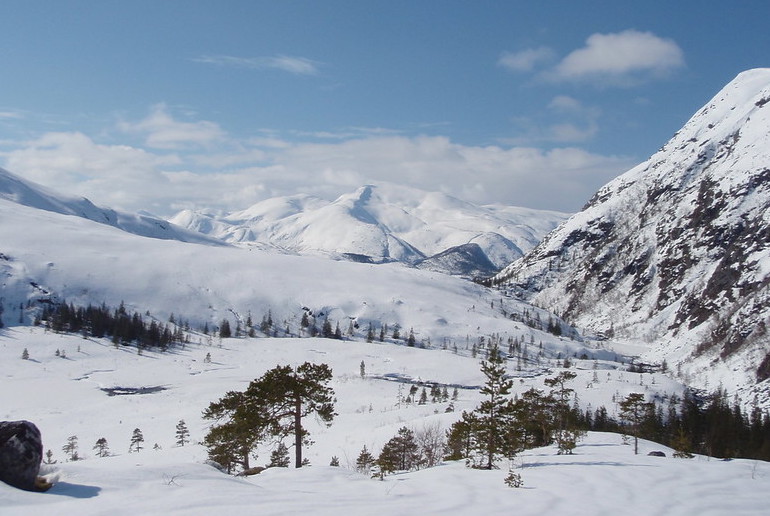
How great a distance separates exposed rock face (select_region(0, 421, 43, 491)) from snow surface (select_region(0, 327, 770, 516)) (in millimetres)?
787

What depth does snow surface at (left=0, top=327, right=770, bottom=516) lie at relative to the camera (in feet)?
48.3

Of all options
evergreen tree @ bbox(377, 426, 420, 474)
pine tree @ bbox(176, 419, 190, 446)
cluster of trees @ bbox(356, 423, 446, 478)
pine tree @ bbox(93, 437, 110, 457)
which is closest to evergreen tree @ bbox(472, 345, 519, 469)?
cluster of trees @ bbox(356, 423, 446, 478)

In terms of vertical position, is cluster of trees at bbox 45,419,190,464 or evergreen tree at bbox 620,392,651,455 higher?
evergreen tree at bbox 620,392,651,455

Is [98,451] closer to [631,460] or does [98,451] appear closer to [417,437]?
[417,437]

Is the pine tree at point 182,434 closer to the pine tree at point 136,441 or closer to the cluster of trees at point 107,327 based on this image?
the pine tree at point 136,441

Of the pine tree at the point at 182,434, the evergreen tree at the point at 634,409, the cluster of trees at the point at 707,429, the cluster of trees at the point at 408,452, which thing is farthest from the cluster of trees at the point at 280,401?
the cluster of trees at the point at 707,429

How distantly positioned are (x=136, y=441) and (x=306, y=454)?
23.0 m

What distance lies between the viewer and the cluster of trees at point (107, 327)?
583 feet

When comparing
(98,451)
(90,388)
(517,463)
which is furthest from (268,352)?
(517,463)

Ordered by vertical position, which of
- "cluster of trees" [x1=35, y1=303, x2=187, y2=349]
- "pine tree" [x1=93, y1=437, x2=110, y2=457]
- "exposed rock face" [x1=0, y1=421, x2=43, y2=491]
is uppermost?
"exposed rock face" [x1=0, y1=421, x2=43, y2=491]

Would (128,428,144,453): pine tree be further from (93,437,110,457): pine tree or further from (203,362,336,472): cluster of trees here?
(203,362,336,472): cluster of trees

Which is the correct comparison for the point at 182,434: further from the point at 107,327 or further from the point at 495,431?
the point at 107,327

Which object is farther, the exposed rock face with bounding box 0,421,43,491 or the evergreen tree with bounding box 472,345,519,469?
the evergreen tree with bounding box 472,345,519,469

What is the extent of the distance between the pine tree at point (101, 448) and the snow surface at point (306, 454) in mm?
1516
